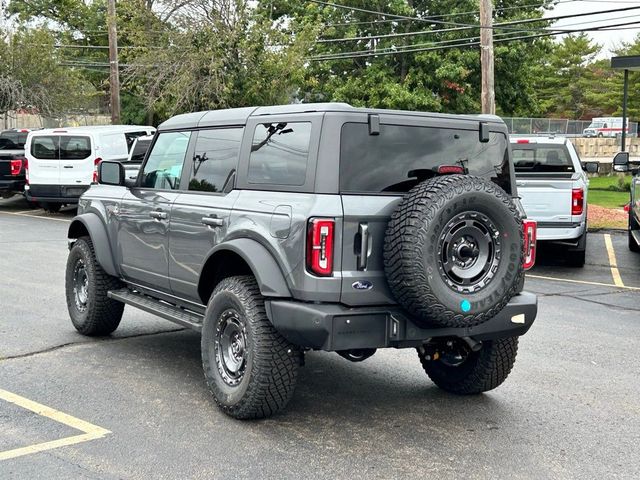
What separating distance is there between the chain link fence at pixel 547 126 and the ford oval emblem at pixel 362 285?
105 ft

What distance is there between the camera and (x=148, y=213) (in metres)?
6.59

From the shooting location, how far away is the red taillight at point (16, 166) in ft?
70.3

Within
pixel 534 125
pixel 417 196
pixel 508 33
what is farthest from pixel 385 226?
pixel 534 125

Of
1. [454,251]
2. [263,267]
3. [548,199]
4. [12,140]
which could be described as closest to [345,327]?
[263,267]

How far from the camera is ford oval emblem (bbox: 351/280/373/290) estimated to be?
488 centimetres

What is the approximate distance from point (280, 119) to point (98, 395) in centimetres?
229

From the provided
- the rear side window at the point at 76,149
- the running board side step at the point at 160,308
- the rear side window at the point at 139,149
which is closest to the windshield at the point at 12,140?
the rear side window at the point at 76,149

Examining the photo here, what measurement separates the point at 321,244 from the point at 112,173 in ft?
9.47

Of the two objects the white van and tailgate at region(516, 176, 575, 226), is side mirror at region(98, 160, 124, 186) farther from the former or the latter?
the white van

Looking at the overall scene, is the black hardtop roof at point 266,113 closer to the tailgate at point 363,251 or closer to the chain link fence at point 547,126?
the tailgate at point 363,251

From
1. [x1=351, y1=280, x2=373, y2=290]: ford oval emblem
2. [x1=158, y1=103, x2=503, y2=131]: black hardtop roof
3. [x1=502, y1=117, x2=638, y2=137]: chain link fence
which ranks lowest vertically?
[x1=351, y1=280, x2=373, y2=290]: ford oval emblem

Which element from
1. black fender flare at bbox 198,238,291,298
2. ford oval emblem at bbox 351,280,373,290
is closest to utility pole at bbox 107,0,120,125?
black fender flare at bbox 198,238,291,298

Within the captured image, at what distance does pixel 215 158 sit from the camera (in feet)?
19.9

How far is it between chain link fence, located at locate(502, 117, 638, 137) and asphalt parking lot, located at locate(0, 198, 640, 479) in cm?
2996
